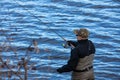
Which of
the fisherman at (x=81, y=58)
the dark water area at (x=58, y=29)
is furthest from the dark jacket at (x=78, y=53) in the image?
the dark water area at (x=58, y=29)

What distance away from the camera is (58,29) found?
74.0 ft

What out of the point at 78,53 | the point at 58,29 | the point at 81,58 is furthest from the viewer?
the point at 58,29

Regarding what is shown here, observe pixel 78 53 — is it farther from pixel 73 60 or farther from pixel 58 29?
pixel 58 29

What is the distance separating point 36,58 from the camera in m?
18.6

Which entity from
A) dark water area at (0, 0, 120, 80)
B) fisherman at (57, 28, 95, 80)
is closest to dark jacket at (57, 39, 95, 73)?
fisherman at (57, 28, 95, 80)

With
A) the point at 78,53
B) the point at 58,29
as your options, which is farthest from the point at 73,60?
the point at 58,29

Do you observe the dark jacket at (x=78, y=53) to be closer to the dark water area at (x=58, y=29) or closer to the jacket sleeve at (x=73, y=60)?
the jacket sleeve at (x=73, y=60)

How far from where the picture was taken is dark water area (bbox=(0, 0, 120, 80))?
58.8 ft

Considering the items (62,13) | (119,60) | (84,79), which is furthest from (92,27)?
(84,79)

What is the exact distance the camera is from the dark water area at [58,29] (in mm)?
17922

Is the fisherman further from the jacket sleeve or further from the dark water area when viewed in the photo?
the dark water area

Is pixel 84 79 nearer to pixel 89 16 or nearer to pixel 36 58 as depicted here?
pixel 36 58

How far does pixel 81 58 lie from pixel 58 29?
398 inches

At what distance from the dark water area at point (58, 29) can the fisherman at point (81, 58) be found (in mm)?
3407
